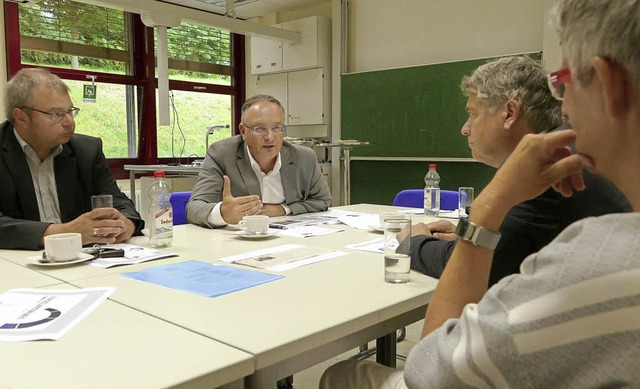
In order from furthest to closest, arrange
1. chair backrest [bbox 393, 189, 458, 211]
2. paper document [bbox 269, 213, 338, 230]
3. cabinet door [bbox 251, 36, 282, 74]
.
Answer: cabinet door [bbox 251, 36, 282, 74] → chair backrest [bbox 393, 189, 458, 211] → paper document [bbox 269, 213, 338, 230]

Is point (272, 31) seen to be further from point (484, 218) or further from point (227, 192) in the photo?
point (484, 218)

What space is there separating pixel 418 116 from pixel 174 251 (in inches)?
143

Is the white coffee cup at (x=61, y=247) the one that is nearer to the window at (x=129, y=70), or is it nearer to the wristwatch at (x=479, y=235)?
the wristwatch at (x=479, y=235)

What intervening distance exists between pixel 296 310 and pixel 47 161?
5.08 feet

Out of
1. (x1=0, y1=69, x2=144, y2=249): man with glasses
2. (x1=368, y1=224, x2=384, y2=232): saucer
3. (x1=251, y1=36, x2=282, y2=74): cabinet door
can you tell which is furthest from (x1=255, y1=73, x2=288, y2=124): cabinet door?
(x1=368, y1=224, x2=384, y2=232): saucer

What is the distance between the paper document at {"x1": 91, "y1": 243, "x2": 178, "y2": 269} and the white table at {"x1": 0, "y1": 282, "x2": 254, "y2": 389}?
0.53 m

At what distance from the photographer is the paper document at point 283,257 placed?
142cm

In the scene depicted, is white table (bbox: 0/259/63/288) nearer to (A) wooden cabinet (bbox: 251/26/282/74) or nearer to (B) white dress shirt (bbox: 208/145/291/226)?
(B) white dress shirt (bbox: 208/145/291/226)

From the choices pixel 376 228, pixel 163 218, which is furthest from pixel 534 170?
pixel 163 218

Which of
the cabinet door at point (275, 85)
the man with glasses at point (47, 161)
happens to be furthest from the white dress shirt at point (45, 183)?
the cabinet door at point (275, 85)

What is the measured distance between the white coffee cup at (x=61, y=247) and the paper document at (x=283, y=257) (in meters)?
0.42

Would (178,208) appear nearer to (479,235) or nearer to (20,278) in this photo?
(20,278)

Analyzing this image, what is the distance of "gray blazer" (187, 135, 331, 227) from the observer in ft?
8.06

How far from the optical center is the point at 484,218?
0.92 metres
